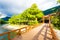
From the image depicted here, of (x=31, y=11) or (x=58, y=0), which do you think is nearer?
(x=58, y=0)

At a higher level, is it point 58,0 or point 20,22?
point 58,0

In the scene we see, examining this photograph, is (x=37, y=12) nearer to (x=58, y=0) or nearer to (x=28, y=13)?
(x=28, y=13)

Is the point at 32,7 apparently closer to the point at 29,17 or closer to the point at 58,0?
the point at 29,17

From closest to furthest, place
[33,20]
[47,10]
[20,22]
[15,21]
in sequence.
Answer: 1. [33,20]
2. [20,22]
3. [15,21]
4. [47,10]

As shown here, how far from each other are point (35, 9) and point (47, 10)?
36.0 meters

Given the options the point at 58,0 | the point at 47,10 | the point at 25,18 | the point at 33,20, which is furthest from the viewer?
the point at 47,10

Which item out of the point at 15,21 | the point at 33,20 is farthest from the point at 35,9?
the point at 15,21

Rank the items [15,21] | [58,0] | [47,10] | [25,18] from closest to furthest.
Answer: [58,0] → [25,18] → [15,21] → [47,10]

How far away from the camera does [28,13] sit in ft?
150


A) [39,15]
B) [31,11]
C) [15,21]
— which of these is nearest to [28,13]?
[31,11]

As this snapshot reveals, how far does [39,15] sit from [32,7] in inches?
155

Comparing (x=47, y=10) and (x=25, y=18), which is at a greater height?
(x=47, y=10)

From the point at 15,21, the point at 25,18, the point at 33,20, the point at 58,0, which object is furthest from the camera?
the point at 15,21

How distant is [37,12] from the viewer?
156ft
